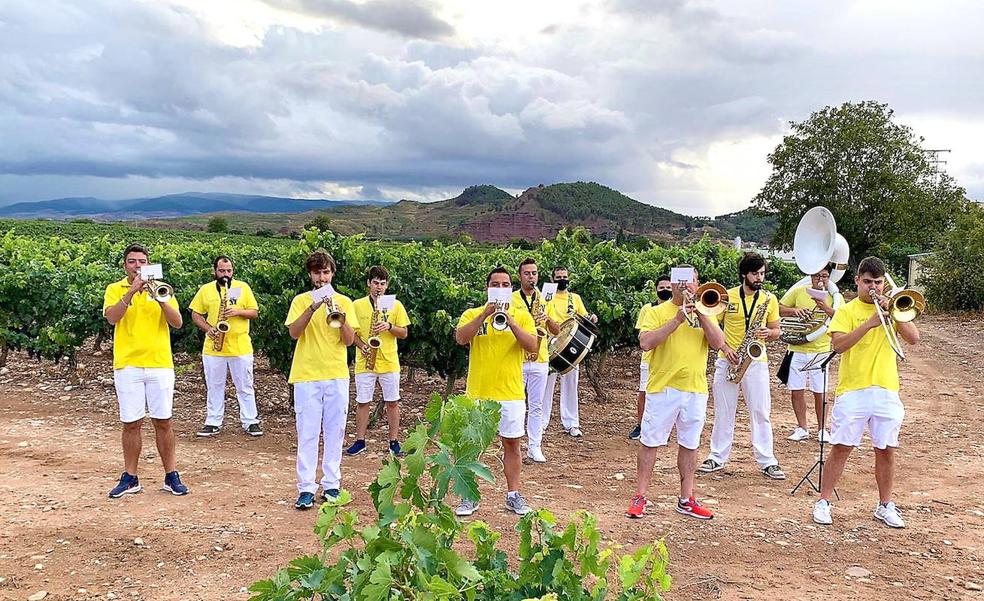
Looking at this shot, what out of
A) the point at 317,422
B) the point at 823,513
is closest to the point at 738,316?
the point at 823,513

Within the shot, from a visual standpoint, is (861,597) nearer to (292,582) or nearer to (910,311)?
(910,311)

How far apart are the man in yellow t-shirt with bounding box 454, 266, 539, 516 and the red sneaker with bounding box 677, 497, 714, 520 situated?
48.7 inches

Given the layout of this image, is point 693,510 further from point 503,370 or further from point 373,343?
point 373,343

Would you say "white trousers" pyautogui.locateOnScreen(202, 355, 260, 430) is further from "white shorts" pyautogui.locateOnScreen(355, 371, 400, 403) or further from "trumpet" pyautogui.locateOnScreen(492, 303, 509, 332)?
"trumpet" pyautogui.locateOnScreen(492, 303, 509, 332)

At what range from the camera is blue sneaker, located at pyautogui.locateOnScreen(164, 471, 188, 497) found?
5.76 meters

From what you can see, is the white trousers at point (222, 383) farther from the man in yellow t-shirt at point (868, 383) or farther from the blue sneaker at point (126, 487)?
the man in yellow t-shirt at point (868, 383)

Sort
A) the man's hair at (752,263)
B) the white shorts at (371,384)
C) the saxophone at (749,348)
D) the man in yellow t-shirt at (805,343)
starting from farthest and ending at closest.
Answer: the white shorts at (371,384)
the man in yellow t-shirt at (805,343)
the man's hair at (752,263)
the saxophone at (749,348)

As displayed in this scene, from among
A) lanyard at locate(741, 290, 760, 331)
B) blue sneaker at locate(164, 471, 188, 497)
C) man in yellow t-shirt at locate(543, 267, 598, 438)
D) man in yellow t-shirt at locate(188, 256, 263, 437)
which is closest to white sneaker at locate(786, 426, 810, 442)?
lanyard at locate(741, 290, 760, 331)

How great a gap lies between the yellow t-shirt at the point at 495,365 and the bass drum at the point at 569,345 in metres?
1.42

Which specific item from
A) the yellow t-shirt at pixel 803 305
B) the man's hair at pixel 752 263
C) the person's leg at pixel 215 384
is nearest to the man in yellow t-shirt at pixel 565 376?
the man's hair at pixel 752 263

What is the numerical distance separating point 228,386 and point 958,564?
27.9 ft

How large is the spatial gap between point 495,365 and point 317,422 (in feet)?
4.85

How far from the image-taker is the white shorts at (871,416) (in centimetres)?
511

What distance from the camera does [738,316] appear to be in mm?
6547
